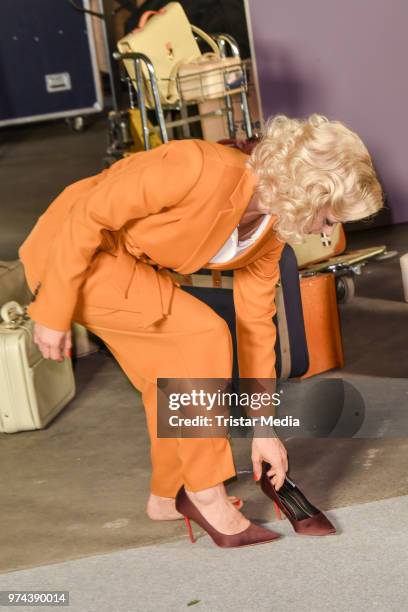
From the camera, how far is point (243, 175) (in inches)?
92.4

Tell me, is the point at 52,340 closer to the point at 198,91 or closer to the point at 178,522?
the point at 178,522

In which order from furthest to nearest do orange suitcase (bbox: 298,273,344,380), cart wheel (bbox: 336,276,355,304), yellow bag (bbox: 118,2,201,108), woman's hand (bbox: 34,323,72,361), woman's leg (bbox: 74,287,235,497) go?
yellow bag (bbox: 118,2,201,108) < cart wheel (bbox: 336,276,355,304) < orange suitcase (bbox: 298,273,344,380) < woman's leg (bbox: 74,287,235,497) < woman's hand (bbox: 34,323,72,361)

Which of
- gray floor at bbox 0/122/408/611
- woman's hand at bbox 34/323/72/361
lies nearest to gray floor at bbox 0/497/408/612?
gray floor at bbox 0/122/408/611

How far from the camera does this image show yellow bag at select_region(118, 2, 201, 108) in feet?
17.1

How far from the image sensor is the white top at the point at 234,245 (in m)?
2.45

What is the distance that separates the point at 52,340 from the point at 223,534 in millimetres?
644

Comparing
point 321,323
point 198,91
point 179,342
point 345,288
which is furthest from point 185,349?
point 198,91

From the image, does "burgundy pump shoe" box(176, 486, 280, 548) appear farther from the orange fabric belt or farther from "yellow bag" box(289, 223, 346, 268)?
"yellow bag" box(289, 223, 346, 268)

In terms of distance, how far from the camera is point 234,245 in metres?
2.45

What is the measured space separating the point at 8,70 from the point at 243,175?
7.46 m

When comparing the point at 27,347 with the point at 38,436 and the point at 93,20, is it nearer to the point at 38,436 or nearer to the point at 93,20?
the point at 38,436

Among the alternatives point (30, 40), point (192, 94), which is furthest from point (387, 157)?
point (30, 40)

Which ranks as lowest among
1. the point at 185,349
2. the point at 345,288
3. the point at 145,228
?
the point at 345,288

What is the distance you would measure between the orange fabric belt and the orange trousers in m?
0.02
